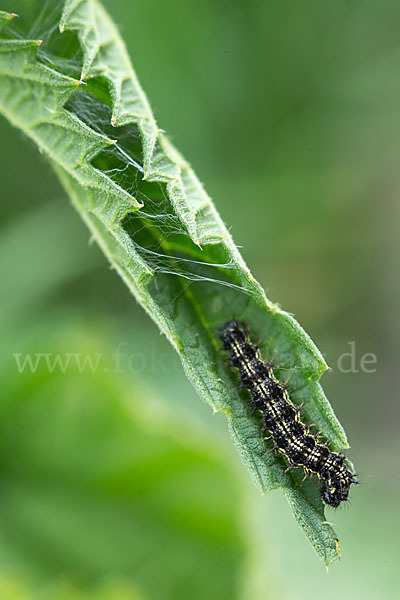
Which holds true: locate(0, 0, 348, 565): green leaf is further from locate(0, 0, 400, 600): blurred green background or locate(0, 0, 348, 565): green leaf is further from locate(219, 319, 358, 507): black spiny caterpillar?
locate(0, 0, 400, 600): blurred green background

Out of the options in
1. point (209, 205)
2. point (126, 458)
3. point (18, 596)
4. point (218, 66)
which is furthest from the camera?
point (218, 66)

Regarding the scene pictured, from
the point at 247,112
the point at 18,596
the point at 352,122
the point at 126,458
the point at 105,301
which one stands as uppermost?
the point at 352,122

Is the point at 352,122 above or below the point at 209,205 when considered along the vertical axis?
above

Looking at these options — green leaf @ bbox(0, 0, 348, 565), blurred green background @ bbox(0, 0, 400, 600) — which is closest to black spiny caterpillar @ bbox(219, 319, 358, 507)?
green leaf @ bbox(0, 0, 348, 565)

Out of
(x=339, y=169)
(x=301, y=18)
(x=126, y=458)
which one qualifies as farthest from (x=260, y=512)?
(x=301, y=18)

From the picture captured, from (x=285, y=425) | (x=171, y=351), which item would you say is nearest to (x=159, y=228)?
(x=285, y=425)

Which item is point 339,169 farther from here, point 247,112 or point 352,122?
point 247,112

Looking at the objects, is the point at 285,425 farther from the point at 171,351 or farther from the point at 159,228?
the point at 171,351
